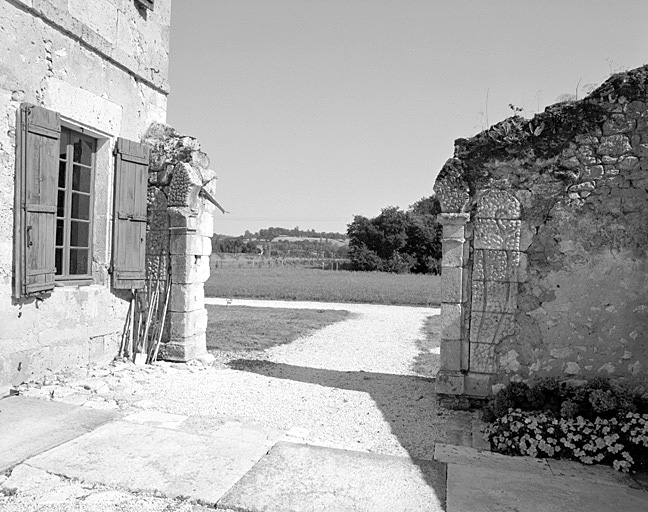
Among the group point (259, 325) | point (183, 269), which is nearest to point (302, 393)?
point (183, 269)

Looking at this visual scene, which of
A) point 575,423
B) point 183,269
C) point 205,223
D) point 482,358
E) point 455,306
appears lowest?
point 575,423

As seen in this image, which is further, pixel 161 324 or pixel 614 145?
pixel 161 324

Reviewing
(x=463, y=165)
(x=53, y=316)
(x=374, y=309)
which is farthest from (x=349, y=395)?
(x=374, y=309)

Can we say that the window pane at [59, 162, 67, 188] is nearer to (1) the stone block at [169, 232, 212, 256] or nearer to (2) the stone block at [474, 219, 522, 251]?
(1) the stone block at [169, 232, 212, 256]

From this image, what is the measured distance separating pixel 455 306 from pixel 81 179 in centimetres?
453

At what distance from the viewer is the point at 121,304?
690 cm

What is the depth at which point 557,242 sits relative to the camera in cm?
527

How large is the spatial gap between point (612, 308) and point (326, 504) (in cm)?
341

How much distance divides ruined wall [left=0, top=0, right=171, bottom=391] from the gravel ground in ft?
1.24

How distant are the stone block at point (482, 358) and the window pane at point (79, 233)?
459 cm

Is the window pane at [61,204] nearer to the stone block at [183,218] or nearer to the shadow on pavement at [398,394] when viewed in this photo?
the stone block at [183,218]

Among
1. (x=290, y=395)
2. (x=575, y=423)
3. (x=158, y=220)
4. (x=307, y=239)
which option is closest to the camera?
(x=575, y=423)

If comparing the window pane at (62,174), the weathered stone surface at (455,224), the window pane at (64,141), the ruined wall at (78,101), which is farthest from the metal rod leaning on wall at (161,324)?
the weathered stone surface at (455,224)

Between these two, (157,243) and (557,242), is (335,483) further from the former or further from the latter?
(157,243)
